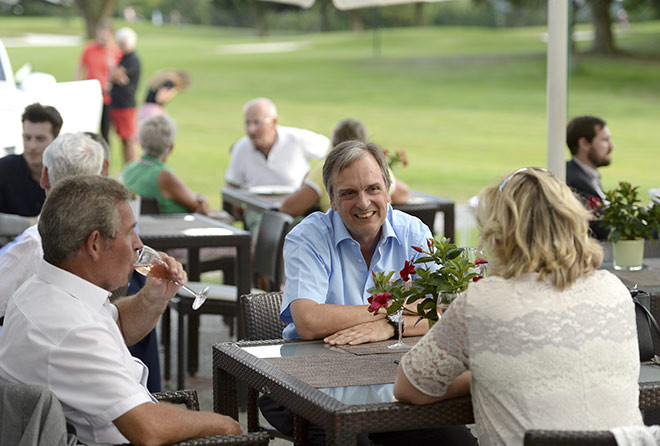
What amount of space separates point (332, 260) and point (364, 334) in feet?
1.27

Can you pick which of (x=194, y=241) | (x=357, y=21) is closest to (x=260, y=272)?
(x=194, y=241)

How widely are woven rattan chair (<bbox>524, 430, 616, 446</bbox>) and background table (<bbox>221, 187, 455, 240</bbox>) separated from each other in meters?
4.41

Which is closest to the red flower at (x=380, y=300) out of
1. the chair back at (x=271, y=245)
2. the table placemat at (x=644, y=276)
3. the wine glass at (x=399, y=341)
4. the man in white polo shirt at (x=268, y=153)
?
the wine glass at (x=399, y=341)

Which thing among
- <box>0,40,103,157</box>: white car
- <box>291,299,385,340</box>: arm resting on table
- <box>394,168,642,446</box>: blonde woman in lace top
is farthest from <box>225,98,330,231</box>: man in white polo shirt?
<box>394,168,642,446</box>: blonde woman in lace top

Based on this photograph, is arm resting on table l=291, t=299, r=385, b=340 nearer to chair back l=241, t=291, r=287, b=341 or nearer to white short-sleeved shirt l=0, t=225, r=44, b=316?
chair back l=241, t=291, r=287, b=341

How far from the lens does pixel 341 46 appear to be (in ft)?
160

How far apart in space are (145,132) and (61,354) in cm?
440

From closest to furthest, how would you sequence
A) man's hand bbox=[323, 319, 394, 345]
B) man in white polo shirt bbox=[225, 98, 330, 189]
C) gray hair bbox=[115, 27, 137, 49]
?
1. man's hand bbox=[323, 319, 394, 345]
2. man in white polo shirt bbox=[225, 98, 330, 189]
3. gray hair bbox=[115, 27, 137, 49]

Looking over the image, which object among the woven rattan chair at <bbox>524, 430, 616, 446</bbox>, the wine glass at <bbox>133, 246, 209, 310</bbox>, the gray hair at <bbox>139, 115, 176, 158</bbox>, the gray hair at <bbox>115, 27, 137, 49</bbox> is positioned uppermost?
the gray hair at <bbox>115, 27, 137, 49</bbox>

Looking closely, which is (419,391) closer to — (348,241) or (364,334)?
(364,334)

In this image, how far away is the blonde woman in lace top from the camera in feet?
8.20

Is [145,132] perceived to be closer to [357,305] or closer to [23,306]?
[357,305]

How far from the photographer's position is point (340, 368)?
9.89 feet

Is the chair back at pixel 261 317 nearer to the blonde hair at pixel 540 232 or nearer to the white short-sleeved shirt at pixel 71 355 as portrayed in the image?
the white short-sleeved shirt at pixel 71 355
